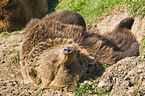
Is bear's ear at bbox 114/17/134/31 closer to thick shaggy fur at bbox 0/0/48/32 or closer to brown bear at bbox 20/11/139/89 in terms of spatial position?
brown bear at bbox 20/11/139/89

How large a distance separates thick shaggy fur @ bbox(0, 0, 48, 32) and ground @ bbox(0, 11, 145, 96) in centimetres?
55

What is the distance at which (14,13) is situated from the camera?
8102 mm

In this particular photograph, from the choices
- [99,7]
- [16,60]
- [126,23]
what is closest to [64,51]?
[16,60]

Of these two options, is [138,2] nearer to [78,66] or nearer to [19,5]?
[78,66]

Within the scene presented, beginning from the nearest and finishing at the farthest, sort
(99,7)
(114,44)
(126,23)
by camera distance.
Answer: (114,44)
(126,23)
(99,7)

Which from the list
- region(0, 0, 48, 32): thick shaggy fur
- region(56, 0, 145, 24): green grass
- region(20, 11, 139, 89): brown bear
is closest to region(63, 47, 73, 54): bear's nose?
region(20, 11, 139, 89): brown bear

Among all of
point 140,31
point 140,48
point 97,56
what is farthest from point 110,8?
point 97,56

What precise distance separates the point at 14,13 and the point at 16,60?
3400mm

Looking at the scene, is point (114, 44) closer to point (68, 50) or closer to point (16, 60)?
point (68, 50)

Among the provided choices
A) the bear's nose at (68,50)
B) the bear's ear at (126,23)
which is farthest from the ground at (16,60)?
the bear's nose at (68,50)

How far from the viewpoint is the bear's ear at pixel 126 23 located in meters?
5.51

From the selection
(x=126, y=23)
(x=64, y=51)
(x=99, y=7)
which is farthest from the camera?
(x=99, y=7)

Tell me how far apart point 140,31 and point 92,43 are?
139cm

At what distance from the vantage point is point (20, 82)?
4.38m
